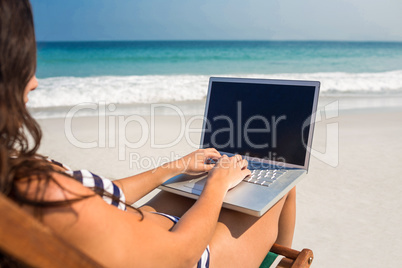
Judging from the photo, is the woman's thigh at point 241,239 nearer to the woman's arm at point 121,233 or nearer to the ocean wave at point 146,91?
the woman's arm at point 121,233

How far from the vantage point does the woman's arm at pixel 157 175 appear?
1.48 m

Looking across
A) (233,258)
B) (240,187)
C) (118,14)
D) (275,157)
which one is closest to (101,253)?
(233,258)

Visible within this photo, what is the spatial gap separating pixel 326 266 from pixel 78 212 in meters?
1.98

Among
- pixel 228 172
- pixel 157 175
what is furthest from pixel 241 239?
pixel 157 175

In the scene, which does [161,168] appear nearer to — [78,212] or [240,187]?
[240,187]

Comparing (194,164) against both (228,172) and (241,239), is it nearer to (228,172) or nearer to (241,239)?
(228,172)

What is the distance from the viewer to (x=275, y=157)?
70.9 inches

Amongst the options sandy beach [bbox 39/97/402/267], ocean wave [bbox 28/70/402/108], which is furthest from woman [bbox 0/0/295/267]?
ocean wave [bbox 28/70/402/108]

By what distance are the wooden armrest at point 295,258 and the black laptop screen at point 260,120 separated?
16.8 inches

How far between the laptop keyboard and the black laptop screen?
12cm

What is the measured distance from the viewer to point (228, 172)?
1.32 meters

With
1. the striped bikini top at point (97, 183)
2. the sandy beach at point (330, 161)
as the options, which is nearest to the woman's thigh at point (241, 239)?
the striped bikini top at point (97, 183)

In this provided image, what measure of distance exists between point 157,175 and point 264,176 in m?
0.50

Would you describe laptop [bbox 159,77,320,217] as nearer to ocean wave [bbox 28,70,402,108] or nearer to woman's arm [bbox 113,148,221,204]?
woman's arm [bbox 113,148,221,204]
